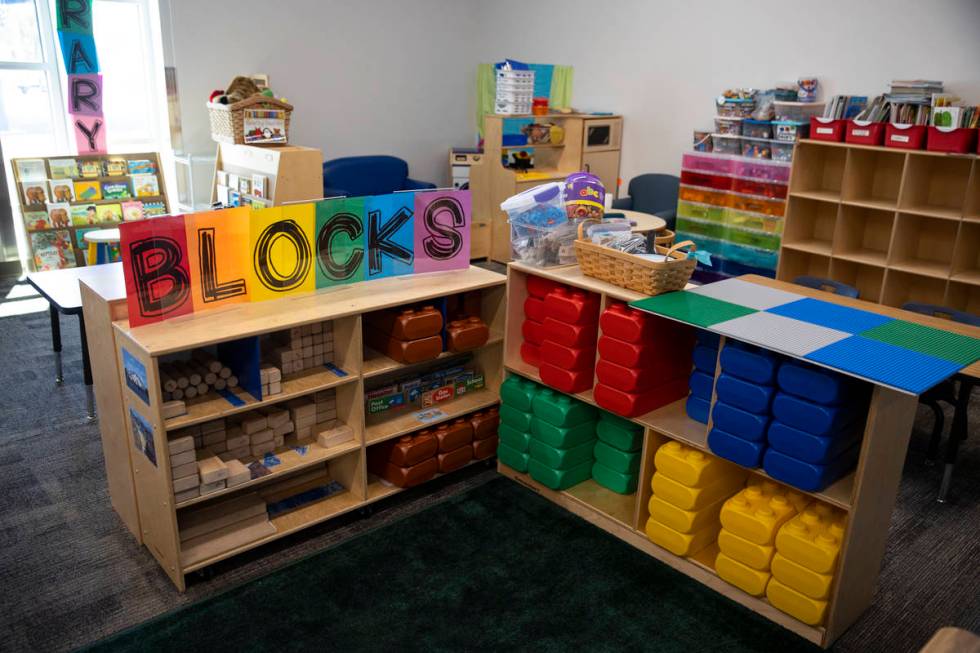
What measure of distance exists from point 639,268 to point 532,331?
80 cm

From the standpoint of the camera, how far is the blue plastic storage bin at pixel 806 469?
9.12 ft

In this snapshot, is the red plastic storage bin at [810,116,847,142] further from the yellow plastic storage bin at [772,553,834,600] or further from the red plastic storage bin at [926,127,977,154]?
the yellow plastic storage bin at [772,553,834,600]

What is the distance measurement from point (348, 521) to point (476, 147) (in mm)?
6573

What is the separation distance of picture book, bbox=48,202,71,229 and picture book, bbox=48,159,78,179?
0.84 feet

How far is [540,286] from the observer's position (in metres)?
3.77

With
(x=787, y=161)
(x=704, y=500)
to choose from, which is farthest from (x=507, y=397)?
(x=787, y=161)

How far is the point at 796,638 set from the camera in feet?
9.74

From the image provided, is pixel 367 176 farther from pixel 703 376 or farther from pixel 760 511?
pixel 760 511

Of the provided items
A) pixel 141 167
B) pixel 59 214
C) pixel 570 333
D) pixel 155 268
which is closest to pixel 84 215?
pixel 59 214

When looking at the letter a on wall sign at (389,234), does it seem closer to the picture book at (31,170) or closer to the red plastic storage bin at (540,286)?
the red plastic storage bin at (540,286)

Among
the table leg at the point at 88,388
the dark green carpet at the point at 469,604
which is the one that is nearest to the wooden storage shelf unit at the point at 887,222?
the dark green carpet at the point at 469,604

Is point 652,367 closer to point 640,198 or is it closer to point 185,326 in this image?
point 185,326

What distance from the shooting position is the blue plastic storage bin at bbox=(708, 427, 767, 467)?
2947mm

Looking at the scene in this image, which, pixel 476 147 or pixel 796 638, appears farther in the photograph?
pixel 476 147
